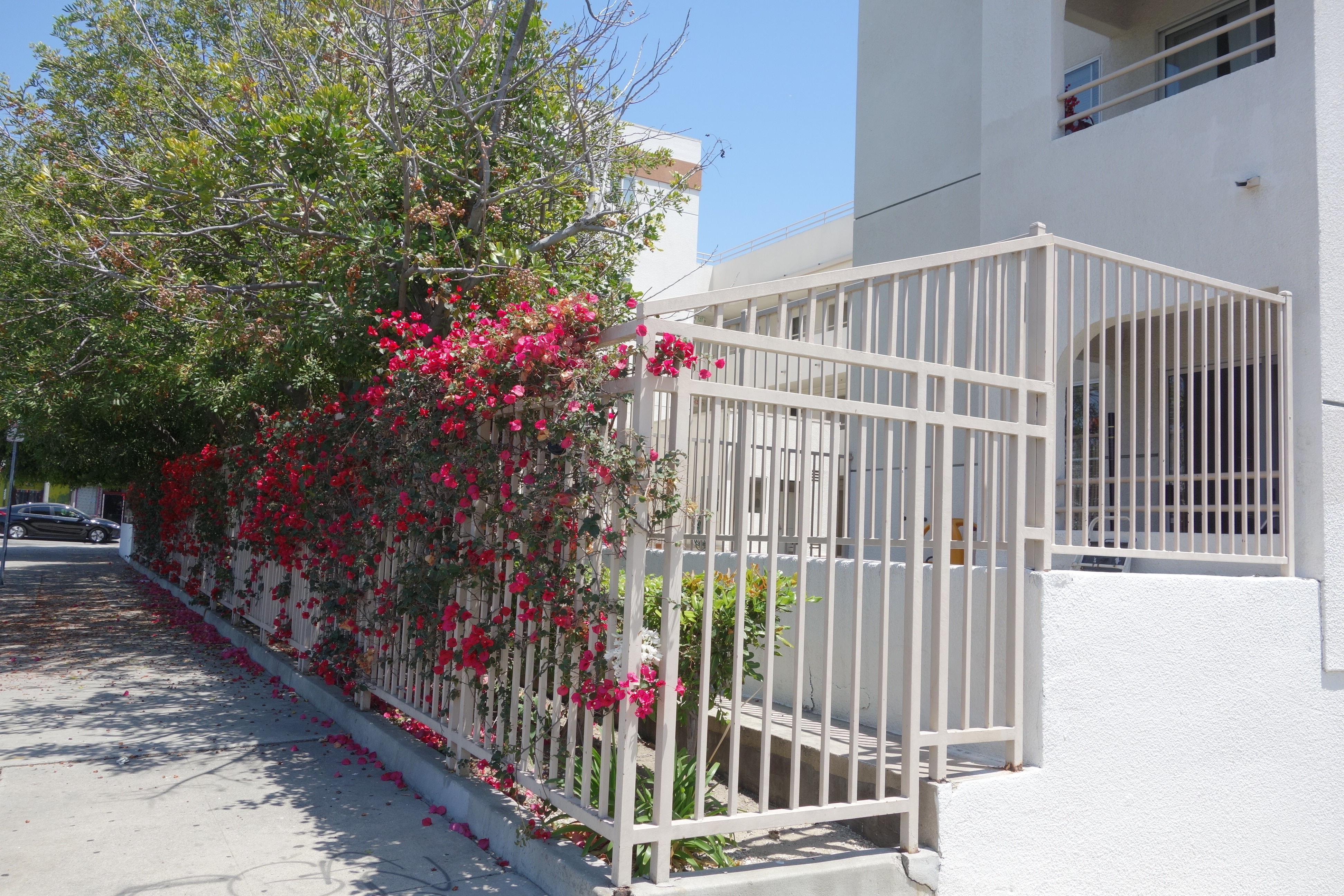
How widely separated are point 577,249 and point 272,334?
274cm

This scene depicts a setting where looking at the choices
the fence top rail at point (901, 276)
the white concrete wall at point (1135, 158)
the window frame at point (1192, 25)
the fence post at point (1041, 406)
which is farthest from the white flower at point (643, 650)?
the window frame at point (1192, 25)

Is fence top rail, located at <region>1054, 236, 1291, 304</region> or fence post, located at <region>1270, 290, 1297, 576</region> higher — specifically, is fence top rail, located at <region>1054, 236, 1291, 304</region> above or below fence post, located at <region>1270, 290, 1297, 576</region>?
above

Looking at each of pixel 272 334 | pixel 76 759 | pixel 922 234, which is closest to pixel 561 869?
pixel 76 759

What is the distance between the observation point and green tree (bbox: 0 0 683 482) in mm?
6832

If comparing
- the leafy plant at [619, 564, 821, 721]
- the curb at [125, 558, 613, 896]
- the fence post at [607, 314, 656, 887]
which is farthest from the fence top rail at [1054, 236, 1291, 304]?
the curb at [125, 558, 613, 896]

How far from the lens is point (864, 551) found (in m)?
5.20

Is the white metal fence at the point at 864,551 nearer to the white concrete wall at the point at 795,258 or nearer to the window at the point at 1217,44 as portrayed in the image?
the window at the point at 1217,44

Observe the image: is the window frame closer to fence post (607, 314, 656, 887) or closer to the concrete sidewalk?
fence post (607, 314, 656, 887)

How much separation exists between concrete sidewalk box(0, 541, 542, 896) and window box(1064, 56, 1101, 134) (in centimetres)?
833

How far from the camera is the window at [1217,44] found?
8.41 m

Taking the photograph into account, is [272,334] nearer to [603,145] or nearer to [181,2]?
[603,145]

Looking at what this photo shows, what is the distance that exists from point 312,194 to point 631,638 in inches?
178

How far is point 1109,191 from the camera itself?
7527 millimetres

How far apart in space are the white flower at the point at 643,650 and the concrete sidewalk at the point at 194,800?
1080 mm
